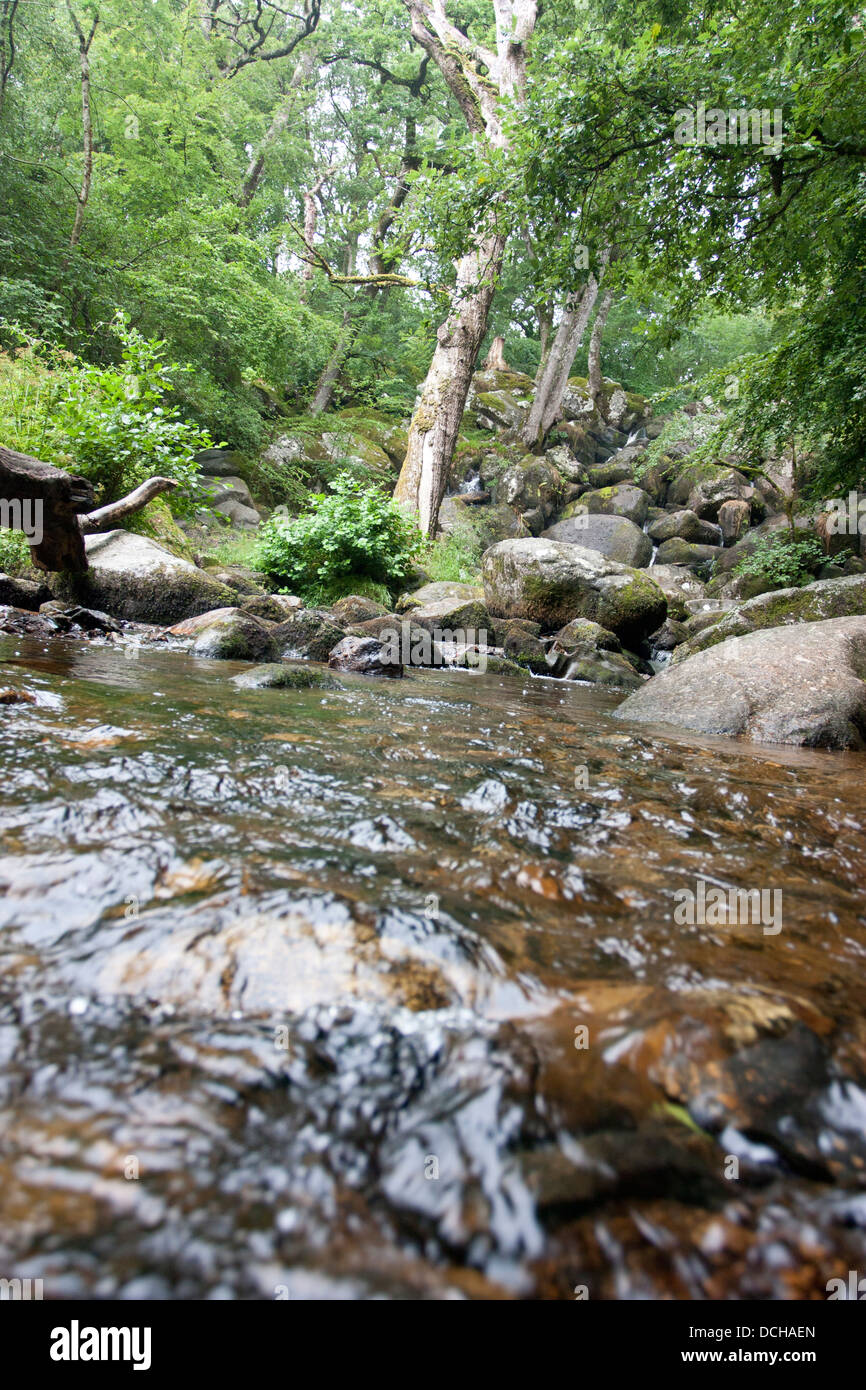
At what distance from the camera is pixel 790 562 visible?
1149 cm

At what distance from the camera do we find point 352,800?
2021 millimetres

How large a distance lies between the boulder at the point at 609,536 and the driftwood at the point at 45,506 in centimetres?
1481

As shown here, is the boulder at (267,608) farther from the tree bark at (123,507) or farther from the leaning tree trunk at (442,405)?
the leaning tree trunk at (442,405)

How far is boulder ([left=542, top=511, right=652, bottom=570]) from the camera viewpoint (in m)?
18.5

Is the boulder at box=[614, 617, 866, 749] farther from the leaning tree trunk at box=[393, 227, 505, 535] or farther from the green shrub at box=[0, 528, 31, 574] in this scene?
the leaning tree trunk at box=[393, 227, 505, 535]

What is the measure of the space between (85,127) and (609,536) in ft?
50.2

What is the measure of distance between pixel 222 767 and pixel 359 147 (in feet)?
114

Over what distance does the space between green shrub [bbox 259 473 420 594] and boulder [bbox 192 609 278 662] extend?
3.63 metres

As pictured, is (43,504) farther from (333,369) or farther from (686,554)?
(333,369)

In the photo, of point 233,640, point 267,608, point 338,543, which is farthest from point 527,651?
point 233,640

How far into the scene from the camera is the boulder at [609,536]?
1847 cm

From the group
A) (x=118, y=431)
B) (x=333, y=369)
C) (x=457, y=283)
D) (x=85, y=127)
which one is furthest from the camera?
(x=333, y=369)

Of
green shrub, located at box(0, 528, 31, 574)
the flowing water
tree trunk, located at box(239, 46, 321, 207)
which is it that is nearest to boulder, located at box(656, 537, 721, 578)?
green shrub, located at box(0, 528, 31, 574)

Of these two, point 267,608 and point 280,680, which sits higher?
point 267,608
